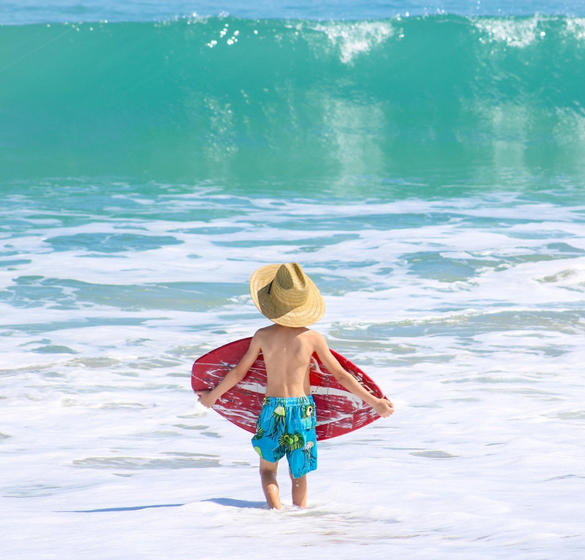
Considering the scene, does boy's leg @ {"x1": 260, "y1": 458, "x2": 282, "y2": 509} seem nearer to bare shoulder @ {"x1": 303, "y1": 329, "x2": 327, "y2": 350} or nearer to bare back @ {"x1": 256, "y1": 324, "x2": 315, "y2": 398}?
bare back @ {"x1": 256, "y1": 324, "x2": 315, "y2": 398}

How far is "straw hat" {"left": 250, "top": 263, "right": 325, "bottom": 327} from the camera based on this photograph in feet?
Answer: 9.55

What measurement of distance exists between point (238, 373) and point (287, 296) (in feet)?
1.06

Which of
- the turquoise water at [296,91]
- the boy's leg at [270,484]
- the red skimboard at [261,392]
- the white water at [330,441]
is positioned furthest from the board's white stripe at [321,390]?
the turquoise water at [296,91]

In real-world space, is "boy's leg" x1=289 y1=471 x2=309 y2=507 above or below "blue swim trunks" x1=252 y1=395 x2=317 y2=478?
below

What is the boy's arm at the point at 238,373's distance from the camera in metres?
3.03

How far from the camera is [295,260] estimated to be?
8.31 meters

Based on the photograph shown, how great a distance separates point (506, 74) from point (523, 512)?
18715 millimetres

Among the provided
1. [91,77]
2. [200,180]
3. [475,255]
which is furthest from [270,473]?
[91,77]

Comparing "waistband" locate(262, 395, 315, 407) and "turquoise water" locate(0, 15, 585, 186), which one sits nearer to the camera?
"waistband" locate(262, 395, 315, 407)

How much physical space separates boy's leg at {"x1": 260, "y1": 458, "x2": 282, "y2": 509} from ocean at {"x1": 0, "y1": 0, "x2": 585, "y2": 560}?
88 millimetres

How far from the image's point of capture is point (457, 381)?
488 cm

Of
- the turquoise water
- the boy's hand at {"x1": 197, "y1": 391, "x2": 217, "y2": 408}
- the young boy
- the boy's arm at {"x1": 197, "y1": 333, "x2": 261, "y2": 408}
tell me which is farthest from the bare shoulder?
the turquoise water

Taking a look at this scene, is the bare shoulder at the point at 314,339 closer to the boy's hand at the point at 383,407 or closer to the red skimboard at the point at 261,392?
the red skimboard at the point at 261,392

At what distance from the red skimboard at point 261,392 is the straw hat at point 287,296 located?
0.58 feet
